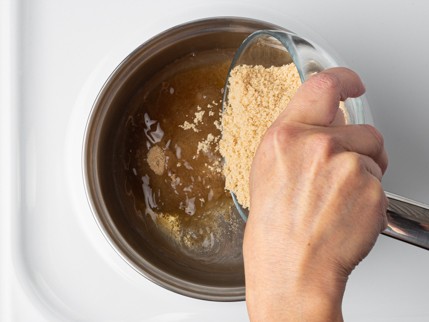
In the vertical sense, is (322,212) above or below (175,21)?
below

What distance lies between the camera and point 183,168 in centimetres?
55

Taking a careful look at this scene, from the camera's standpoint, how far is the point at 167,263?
532mm

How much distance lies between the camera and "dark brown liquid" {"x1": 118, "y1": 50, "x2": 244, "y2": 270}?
55cm

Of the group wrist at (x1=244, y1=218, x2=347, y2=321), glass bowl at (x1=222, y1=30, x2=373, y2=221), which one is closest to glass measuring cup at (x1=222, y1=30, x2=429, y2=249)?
glass bowl at (x1=222, y1=30, x2=373, y2=221)

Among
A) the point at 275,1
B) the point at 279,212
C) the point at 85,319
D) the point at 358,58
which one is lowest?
the point at 85,319

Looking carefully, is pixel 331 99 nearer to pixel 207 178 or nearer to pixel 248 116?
pixel 248 116

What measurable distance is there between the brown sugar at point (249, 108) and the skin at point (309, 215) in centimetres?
12

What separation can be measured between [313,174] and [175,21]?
354 millimetres

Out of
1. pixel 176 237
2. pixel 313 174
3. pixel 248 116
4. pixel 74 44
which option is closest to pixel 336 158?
pixel 313 174

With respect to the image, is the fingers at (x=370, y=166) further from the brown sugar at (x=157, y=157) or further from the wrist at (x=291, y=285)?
the brown sugar at (x=157, y=157)

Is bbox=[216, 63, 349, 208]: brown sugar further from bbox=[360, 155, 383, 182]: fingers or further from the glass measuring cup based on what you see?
bbox=[360, 155, 383, 182]: fingers

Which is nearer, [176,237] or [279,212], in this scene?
[279,212]

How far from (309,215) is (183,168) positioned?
10.8 inches

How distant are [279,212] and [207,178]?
238mm
